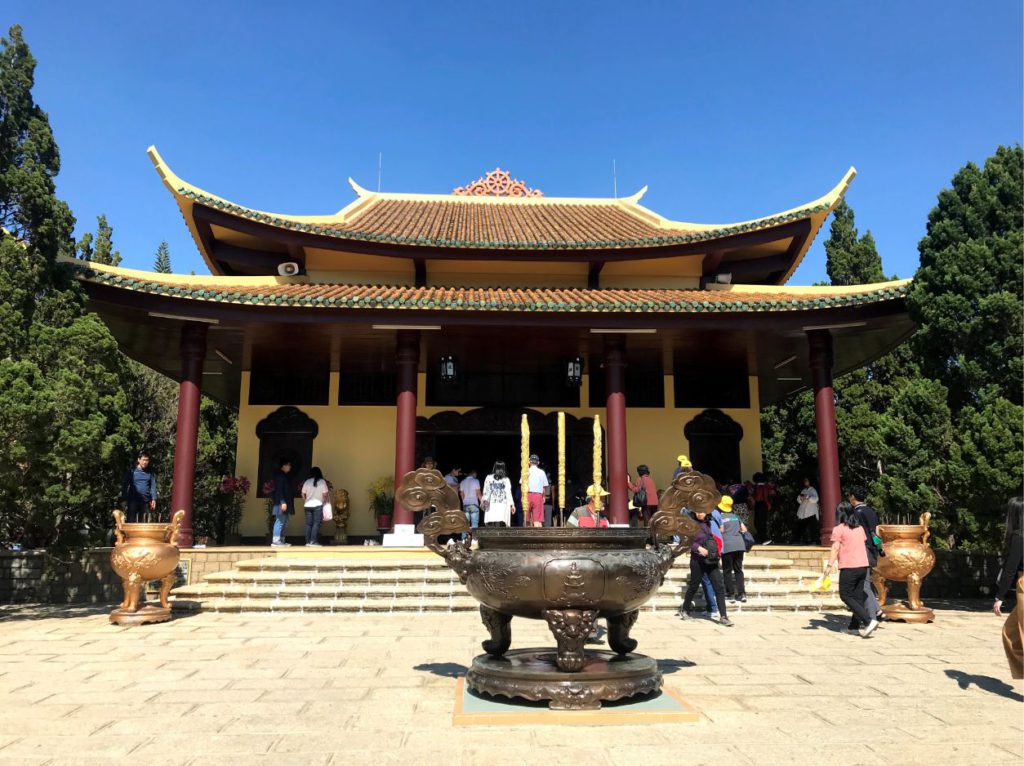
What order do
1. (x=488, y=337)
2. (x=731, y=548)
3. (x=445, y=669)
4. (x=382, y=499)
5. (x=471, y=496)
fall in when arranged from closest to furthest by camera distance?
(x=445, y=669)
(x=731, y=548)
(x=471, y=496)
(x=488, y=337)
(x=382, y=499)

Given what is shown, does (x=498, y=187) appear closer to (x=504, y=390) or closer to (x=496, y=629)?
(x=504, y=390)

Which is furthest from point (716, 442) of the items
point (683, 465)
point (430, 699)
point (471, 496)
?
point (430, 699)

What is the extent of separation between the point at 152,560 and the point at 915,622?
8.41 metres

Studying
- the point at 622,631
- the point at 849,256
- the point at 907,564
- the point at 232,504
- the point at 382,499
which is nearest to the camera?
the point at 622,631

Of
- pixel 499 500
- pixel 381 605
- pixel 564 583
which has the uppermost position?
pixel 499 500

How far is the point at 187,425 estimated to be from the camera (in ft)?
33.9

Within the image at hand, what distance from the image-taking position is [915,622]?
7750 mm

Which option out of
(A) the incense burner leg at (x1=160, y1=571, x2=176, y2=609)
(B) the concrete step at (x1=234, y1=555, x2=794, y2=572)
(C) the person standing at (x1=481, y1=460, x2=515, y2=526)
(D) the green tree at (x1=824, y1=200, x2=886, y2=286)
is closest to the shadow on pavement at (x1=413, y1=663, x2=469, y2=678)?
(C) the person standing at (x1=481, y1=460, x2=515, y2=526)

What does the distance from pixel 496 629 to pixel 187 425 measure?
7.58 meters

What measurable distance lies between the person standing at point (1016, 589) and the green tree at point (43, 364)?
28.6ft

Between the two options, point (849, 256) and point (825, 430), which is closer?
point (825, 430)

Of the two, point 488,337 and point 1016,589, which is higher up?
point 488,337

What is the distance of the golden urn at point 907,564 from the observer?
782cm

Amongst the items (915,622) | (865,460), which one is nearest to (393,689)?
(915,622)
